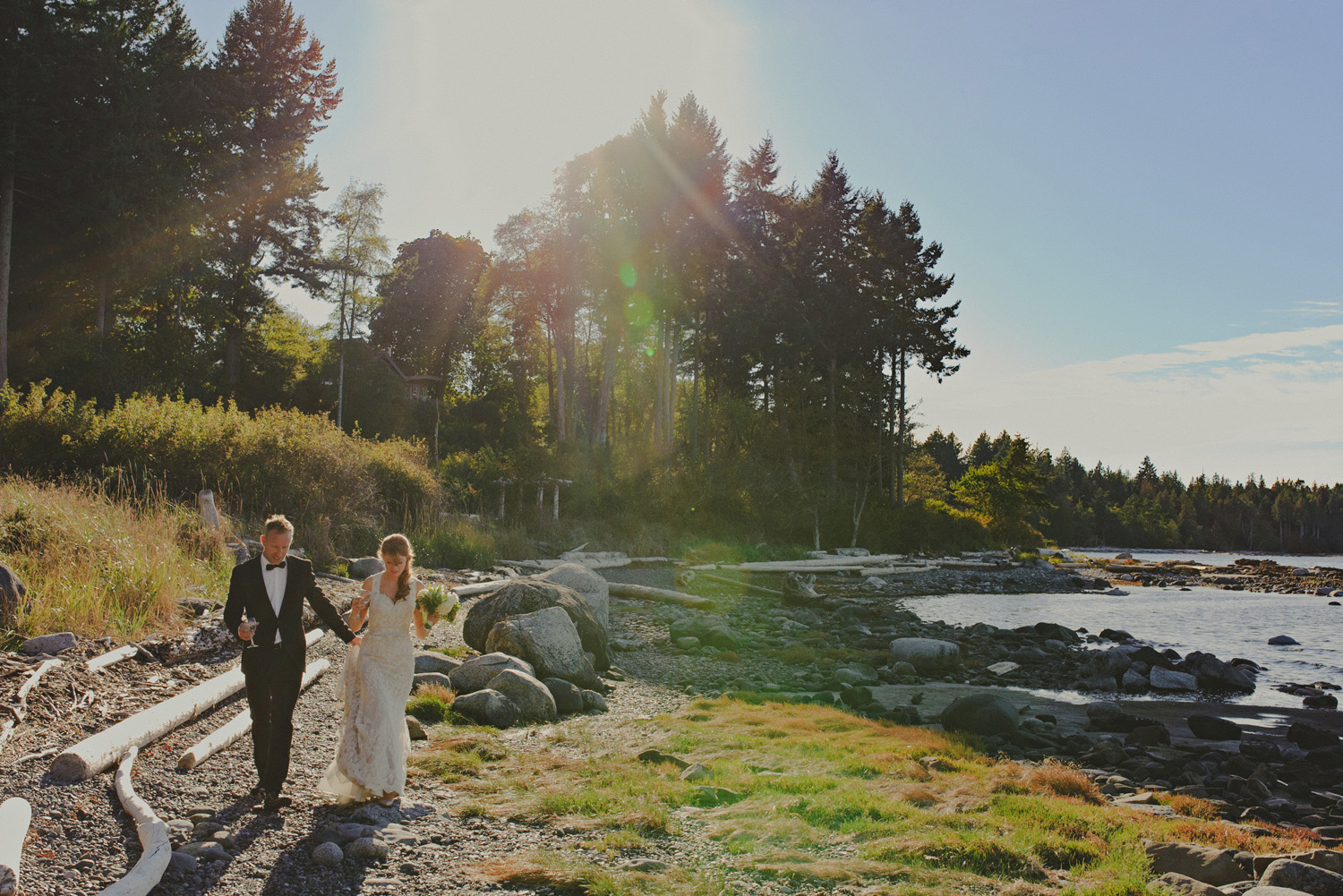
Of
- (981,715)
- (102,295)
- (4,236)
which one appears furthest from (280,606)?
(102,295)

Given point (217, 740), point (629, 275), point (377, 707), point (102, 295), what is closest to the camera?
point (377, 707)

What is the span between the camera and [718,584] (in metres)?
22.4

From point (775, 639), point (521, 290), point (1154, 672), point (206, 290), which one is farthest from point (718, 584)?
point (206, 290)

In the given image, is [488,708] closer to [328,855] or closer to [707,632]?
[328,855]

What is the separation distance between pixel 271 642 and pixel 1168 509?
117 meters

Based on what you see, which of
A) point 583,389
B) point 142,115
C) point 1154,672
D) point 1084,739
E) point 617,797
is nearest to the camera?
point 617,797

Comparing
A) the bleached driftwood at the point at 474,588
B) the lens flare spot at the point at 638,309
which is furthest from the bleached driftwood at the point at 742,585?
the lens flare spot at the point at 638,309

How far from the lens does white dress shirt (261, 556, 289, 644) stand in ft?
16.9

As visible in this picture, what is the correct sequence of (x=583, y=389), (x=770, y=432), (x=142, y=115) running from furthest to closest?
(x=583, y=389), (x=770, y=432), (x=142, y=115)

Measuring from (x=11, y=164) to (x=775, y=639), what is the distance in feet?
83.5

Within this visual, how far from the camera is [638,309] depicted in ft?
117

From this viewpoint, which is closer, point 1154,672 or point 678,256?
point 1154,672

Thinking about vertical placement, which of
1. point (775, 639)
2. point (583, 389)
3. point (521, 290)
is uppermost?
point (521, 290)

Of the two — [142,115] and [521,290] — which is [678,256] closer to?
[521,290]
